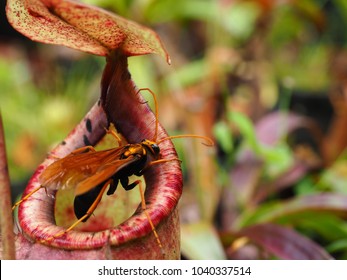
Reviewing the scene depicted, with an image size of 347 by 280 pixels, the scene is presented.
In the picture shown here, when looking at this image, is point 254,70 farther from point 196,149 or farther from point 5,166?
point 5,166

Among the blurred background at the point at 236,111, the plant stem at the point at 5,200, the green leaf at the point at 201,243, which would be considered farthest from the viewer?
the blurred background at the point at 236,111

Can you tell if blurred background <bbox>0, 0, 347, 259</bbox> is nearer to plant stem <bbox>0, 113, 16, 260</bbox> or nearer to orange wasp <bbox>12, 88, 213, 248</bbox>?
orange wasp <bbox>12, 88, 213, 248</bbox>

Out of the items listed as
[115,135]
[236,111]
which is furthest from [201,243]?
[236,111]

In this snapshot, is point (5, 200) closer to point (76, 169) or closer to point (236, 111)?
point (76, 169)

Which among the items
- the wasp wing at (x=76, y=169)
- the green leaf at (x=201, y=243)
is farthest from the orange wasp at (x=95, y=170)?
the green leaf at (x=201, y=243)

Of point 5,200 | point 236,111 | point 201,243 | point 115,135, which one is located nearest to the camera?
point 5,200

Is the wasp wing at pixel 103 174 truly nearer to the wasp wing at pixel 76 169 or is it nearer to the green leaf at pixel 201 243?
the wasp wing at pixel 76 169

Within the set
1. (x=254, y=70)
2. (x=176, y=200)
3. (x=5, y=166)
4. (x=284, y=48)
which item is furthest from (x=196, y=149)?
(x=284, y=48)
